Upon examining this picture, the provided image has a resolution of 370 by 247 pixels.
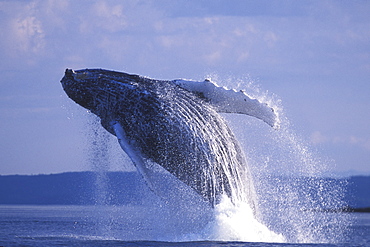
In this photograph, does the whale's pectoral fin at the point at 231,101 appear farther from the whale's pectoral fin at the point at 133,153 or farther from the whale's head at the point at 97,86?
the whale's pectoral fin at the point at 133,153

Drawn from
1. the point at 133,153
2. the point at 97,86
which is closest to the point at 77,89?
the point at 97,86

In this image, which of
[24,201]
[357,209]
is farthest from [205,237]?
[24,201]

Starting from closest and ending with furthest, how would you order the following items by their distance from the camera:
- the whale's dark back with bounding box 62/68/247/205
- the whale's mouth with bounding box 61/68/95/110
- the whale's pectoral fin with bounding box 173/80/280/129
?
the whale's dark back with bounding box 62/68/247/205 < the whale's pectoral fin with bounding box 173/80/280/129 < the whale's mouth with bounding box 61/68/95/110

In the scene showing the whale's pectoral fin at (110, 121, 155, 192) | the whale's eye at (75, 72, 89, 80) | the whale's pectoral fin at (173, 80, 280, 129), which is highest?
the whale's eye at (75, 72, 89, 80)

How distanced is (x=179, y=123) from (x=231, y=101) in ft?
4.30

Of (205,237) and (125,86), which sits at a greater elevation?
(125,86)

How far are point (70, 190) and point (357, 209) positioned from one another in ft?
220

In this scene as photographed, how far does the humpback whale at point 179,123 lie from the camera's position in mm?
11688

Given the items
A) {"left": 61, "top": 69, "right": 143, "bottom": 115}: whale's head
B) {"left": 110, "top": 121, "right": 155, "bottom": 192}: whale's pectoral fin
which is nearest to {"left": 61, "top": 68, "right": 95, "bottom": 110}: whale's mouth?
{"left": 61, "top": 69, "right": 143, "bottom": 115}: whale's head

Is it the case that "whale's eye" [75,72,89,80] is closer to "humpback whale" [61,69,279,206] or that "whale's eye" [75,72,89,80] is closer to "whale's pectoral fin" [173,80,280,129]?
"humpback whale" [61,69,279,206]

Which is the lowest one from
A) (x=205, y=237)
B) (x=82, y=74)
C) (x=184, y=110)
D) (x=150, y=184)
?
(x=205, y=237)

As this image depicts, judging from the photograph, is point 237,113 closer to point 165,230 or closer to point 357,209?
point 165,230

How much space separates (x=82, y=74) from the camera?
12.6m

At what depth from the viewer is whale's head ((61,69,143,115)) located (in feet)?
39.8
